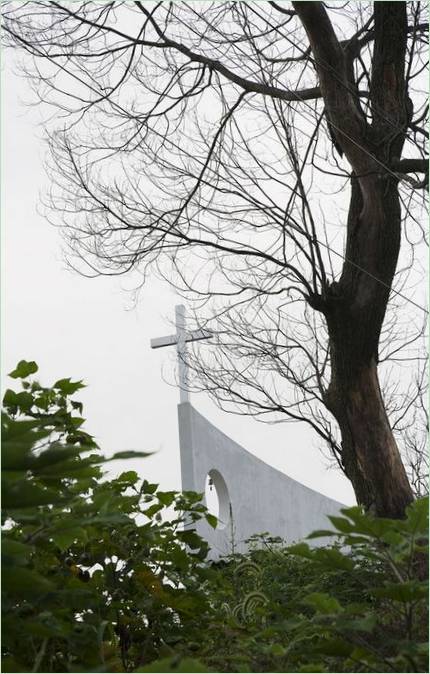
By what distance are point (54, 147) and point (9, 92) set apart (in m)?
0.46

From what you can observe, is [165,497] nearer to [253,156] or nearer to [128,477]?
[128,477]

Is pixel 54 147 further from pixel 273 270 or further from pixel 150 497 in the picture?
pixel 150 497

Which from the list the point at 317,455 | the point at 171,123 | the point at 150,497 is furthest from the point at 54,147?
the point at 150,497

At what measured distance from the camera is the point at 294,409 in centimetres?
623

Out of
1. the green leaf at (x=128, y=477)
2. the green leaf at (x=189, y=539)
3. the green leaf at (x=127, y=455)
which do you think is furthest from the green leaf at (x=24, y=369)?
the green leaf at (x=127, y=455)

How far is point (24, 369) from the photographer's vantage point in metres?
1.67

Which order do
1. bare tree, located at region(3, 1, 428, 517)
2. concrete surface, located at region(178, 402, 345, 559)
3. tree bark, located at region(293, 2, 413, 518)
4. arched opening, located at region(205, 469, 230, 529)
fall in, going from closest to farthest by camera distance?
tree bark, located at region(293, 2, 413, 518)
bare tree, located at region(3, 1, 428, 517)
concrete surface, located at region(178, 402, 345, 559)
arched opening, located at region(205, 469, 230, 529)

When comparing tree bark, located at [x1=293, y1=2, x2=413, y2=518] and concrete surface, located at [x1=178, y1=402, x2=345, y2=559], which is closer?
tree bark, located at [x1=293, y1=2, x2=413, y2=518]

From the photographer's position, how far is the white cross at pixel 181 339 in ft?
20.5

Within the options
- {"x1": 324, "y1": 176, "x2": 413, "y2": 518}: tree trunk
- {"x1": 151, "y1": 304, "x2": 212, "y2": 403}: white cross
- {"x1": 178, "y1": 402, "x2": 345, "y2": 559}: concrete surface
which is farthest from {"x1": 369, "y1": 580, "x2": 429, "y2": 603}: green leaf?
{"x1": 178, "y1": 402, "x2": 345, "y2": 559}: concrete surface

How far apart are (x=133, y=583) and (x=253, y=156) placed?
3.15 meters

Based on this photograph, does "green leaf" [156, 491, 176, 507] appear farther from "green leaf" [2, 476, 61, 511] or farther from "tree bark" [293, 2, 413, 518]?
"tree bark" [293, 2, 413, 518]

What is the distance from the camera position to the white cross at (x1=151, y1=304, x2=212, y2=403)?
624 centimetres

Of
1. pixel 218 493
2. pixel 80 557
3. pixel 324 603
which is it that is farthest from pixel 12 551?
pixel 218 493
